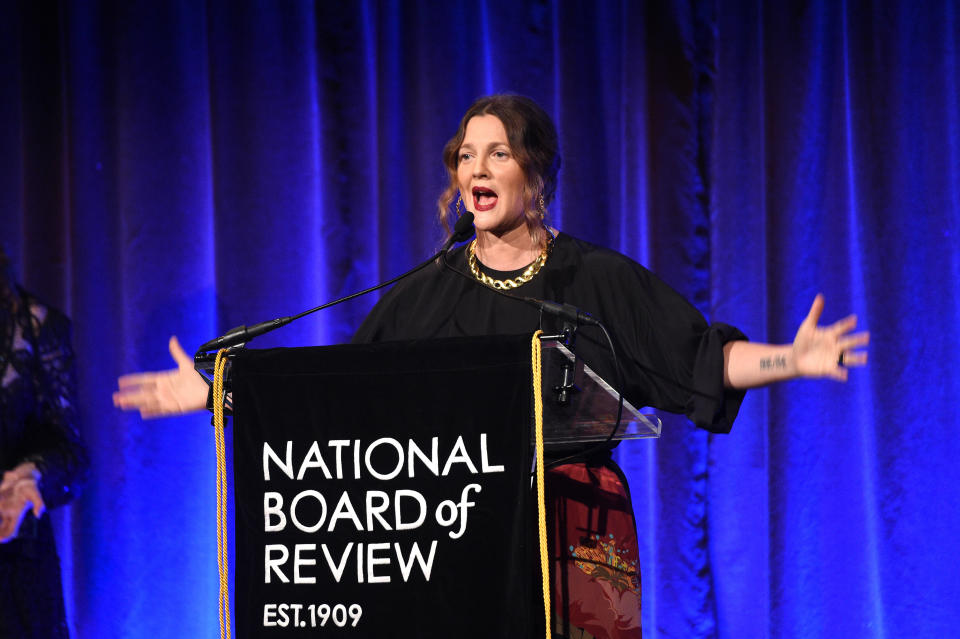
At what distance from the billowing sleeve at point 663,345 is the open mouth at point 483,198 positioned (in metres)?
0.23

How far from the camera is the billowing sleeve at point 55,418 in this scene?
A: 252 cm

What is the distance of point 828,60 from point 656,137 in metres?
0.60

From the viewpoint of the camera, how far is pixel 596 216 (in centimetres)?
325

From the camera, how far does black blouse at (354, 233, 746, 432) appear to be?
1716 millimetres

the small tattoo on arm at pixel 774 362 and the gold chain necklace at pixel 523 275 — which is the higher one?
the gold chain necklace at pixel 523 275

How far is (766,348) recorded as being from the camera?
164cm

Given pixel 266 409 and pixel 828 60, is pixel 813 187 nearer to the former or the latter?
pixel 828 60

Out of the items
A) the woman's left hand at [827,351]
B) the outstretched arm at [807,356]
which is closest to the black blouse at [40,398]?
the outstretched arm at [807,356]

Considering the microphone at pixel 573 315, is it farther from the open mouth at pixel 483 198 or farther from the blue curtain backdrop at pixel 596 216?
the blue curtain backdrop at pixel 596 216

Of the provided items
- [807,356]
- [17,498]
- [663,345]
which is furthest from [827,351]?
[17,498]

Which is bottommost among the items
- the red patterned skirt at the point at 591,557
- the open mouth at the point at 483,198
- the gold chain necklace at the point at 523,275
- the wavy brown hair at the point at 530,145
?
the red patterned skirt at the point at 591,557

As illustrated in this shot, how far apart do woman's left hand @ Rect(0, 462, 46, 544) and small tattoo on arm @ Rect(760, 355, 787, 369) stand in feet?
5.93

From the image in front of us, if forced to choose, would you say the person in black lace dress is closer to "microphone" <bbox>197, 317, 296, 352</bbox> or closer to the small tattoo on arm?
"microphone" <bbox>197, 317, 296, 352</bbox>

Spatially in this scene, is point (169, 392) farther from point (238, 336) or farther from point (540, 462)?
point (540, 462)
